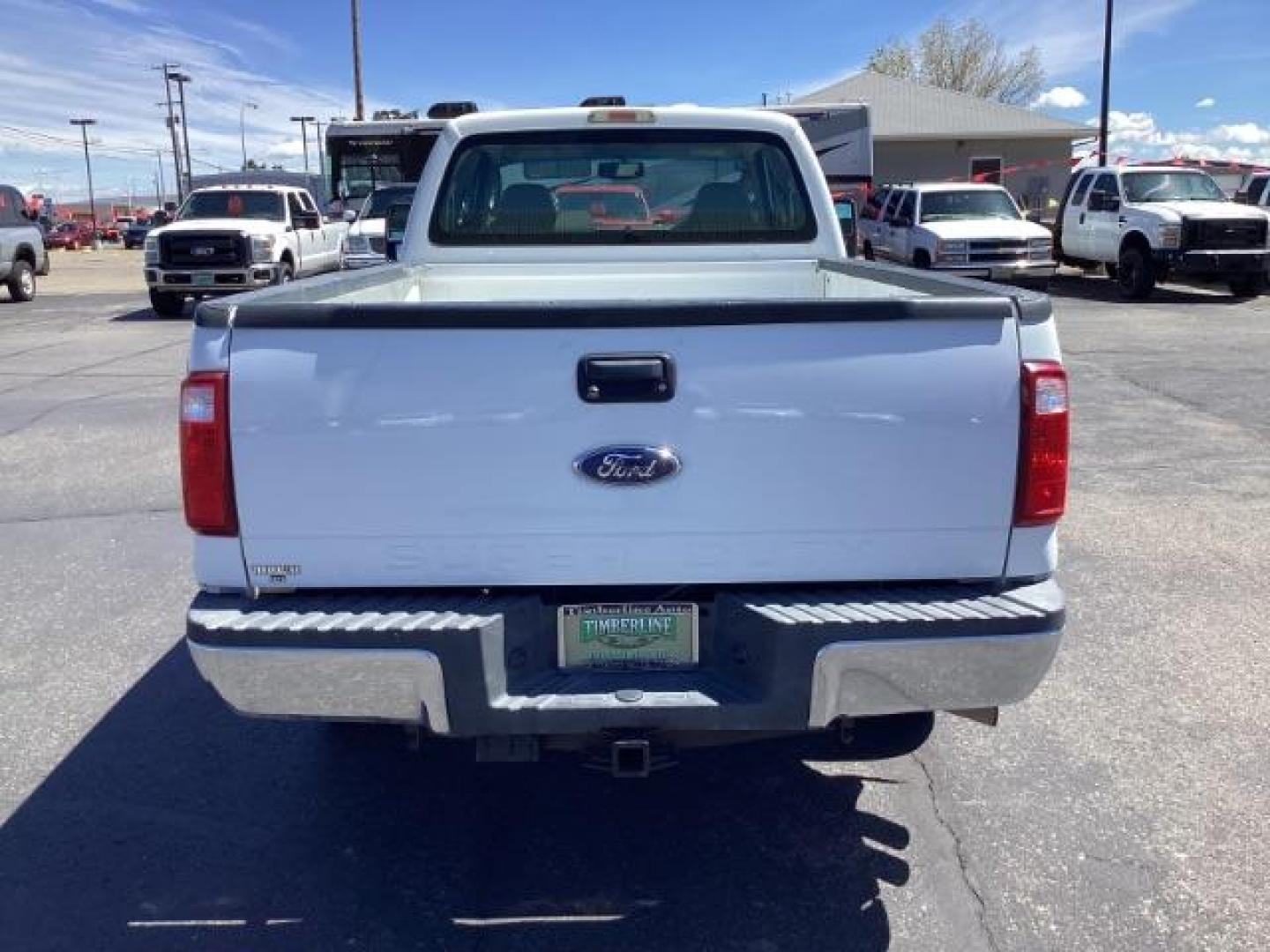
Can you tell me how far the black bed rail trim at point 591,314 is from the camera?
112 inches

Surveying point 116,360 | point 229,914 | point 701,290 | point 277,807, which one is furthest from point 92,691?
point 116,360

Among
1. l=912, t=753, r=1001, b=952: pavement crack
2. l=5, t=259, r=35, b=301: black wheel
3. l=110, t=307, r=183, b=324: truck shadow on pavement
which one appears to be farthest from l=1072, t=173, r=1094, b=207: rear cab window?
l=912, t=753, r=1001, b=952: pavement crack

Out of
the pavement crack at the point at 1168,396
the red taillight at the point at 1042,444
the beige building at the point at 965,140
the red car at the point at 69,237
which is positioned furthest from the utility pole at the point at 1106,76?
the red car at the point at 69,237

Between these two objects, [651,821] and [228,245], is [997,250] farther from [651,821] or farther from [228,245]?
[651,821]

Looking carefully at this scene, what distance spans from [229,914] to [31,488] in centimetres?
583

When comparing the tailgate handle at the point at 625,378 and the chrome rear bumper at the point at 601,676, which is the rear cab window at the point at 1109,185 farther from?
the tailgate handle at the point at 625,378

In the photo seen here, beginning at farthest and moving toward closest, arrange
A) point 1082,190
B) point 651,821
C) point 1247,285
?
point 1082,190 → point 1247,285 → point 651,821

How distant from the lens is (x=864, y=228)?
25000mm

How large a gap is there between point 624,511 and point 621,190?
2.83m

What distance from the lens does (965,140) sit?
132 ft

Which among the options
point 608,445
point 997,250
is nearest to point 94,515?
point 608,445

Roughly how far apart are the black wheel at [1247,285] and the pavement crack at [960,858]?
18977mm

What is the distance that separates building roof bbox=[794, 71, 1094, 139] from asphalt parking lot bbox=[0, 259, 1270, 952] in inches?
1423

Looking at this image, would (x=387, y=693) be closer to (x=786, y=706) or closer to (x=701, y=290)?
(x=786, y=706)
